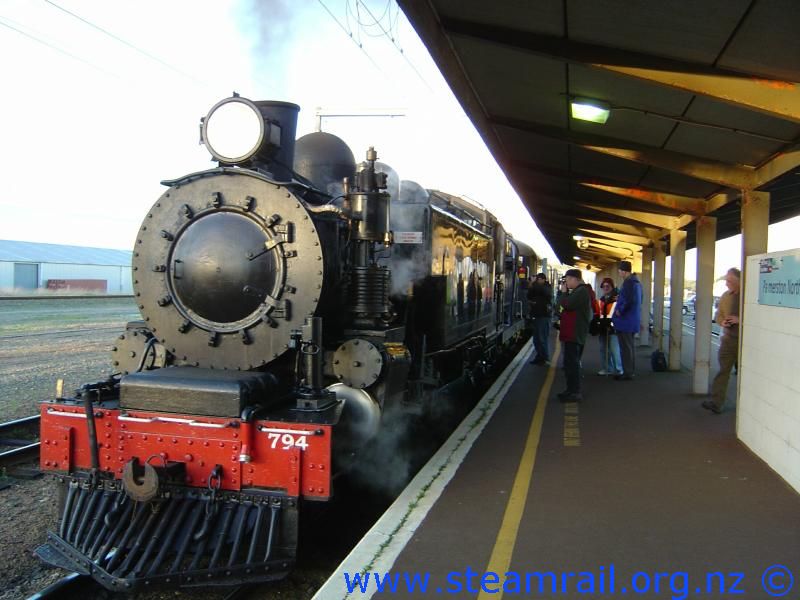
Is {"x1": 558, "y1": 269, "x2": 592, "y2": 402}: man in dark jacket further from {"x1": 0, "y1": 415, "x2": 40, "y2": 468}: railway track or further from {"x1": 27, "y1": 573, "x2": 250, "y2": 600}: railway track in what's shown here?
{"x1": 0, "y1": 415, "x2": 40, "y2": 468}: railway track

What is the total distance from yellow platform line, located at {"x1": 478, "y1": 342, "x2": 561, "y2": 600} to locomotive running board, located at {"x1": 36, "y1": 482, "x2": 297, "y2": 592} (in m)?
1.19

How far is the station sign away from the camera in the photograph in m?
4.81

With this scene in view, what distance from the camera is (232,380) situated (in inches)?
157

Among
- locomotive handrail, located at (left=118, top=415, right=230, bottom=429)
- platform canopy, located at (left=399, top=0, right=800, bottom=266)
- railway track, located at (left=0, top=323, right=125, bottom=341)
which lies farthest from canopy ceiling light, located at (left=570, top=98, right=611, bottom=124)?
railway track, located at (left=0, top=323, right=125, bottom=341)

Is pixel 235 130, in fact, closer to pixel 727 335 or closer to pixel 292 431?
pixel 292 431

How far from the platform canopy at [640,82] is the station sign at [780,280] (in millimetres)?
969

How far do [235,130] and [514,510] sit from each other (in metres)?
3.26

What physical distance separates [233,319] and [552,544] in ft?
8.39

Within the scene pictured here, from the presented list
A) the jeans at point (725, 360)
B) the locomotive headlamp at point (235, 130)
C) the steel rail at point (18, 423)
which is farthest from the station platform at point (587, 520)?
the steel rail at point (18, 423)

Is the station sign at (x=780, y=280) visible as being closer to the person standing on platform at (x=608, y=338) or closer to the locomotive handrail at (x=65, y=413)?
the person standing on platform at (x=608, y=338)

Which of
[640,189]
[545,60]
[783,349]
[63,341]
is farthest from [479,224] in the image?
[63,341]

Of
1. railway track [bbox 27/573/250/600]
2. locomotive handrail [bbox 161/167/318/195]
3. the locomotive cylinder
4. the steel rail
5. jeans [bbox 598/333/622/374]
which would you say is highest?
locomotive handrail [bbox 161/167/318/195]

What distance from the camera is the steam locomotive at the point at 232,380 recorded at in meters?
3.78

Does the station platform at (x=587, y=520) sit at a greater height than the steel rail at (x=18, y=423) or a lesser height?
greater
